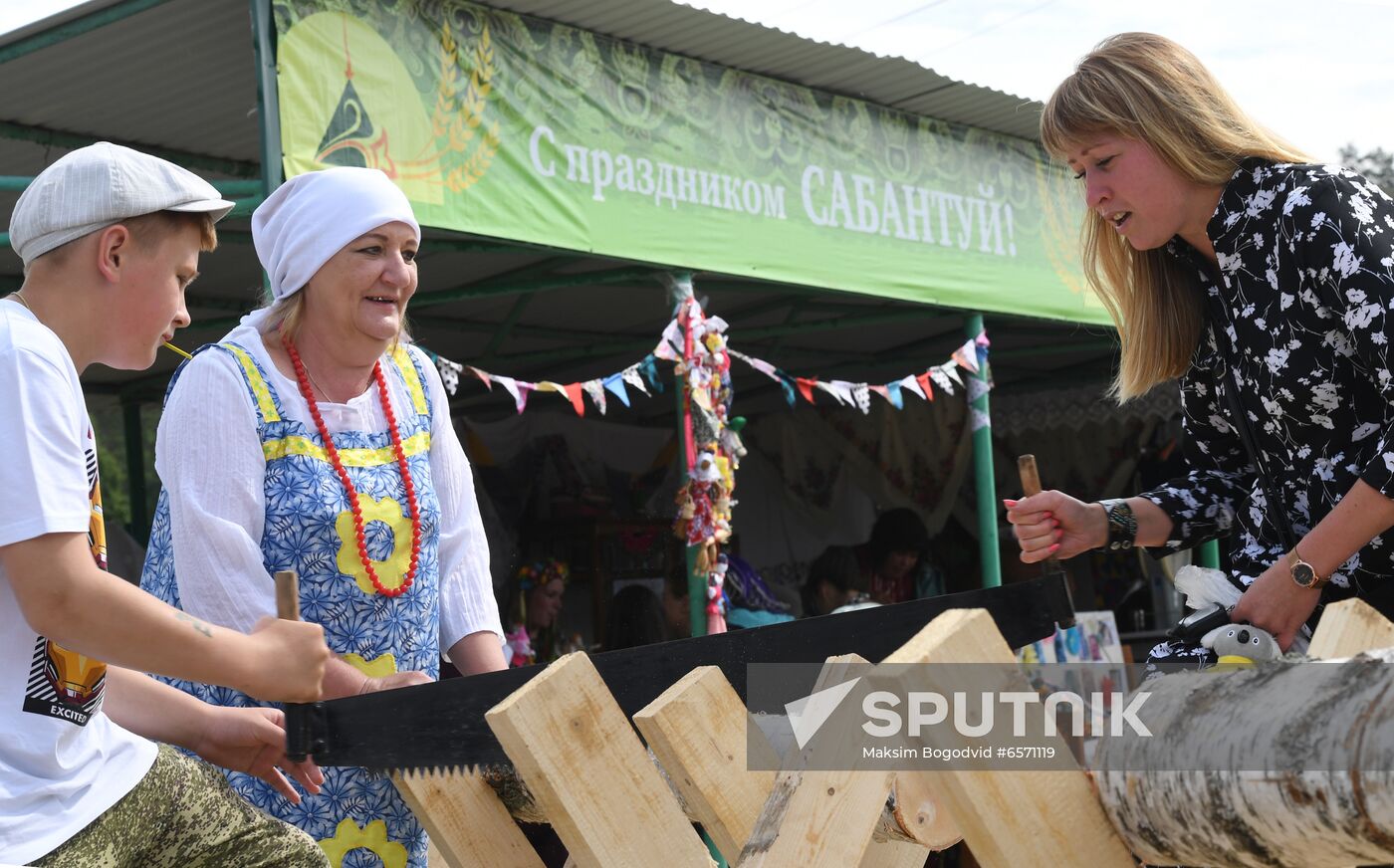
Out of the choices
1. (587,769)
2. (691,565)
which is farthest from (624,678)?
(691,565)

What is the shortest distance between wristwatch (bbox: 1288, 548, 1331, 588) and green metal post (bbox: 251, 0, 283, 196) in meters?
3.87

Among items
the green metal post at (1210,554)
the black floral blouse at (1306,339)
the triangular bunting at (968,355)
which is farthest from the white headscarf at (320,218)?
the green metal post at (1210,554)

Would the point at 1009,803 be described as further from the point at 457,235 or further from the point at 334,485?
the point at 457,235

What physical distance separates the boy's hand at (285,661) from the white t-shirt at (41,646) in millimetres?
241

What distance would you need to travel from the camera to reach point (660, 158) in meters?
6.70

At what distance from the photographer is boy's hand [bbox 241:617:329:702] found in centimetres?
198

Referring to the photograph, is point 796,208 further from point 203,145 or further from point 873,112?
point 203,145

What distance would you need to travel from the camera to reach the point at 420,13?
5.85 meters

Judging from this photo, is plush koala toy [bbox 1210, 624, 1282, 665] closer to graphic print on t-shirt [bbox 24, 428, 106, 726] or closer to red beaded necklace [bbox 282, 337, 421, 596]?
red beaded necklace [bbox 282, 337, 421, 596]

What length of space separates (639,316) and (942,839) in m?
8.47

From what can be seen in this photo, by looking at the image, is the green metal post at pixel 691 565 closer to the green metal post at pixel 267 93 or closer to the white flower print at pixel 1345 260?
the green metal post at pixel 267 93

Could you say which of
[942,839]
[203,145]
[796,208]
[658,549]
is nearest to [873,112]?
[796,208]

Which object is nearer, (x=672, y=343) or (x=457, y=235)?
(x=457, y=235)

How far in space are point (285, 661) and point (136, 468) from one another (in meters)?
9.79
